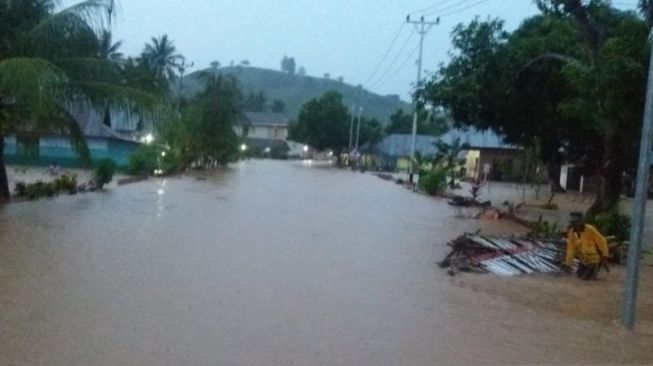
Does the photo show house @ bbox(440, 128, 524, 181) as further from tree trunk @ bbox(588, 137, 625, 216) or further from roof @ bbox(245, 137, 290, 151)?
roof @ bbox(245, 137, 290, 151)

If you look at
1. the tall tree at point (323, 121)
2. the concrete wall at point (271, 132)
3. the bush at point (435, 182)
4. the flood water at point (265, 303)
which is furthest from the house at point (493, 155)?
→ the concrete wall at point (271, 132)

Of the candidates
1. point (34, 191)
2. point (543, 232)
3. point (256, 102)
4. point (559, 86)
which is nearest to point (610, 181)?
point (559, 86)

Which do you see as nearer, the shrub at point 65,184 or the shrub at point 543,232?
the shrub at point 543,232

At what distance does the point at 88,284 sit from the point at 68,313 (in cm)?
216

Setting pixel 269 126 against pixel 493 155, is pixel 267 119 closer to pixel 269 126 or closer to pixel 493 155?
pixel 269 126

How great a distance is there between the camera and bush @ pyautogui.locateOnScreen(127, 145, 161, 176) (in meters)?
47.1

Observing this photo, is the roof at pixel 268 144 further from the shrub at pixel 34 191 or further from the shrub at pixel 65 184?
the shrub at pixel 34 191

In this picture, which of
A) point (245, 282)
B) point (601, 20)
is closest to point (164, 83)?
point (601, 20)

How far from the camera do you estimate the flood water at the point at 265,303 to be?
8703 millimetres

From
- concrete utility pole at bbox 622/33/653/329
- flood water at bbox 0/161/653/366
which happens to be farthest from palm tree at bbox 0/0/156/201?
concrete utility pole at bbox 622/33/653/329

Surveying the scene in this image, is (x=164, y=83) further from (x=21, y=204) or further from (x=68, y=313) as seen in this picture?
(x=68, y=313)

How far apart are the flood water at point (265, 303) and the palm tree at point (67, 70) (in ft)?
8.93

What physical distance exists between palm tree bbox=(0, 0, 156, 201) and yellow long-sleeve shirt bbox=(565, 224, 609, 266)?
12.7 m

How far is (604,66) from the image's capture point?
674 inches
